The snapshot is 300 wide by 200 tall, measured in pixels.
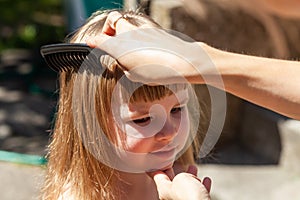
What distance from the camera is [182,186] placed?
49.9 inches

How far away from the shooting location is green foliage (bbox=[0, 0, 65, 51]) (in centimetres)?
586

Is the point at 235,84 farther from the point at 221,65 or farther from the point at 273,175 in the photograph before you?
the point at 273,175

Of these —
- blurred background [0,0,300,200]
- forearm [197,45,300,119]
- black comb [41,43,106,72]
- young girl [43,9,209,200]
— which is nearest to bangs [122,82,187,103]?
young girl [43,9,209,200]

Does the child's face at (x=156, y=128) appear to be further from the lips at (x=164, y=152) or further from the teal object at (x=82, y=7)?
the teal object at (x=82, y=7)

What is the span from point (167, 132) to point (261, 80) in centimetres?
30

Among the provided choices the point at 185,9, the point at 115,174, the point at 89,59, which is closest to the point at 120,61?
the point at 89,59

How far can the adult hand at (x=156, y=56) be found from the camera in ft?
3.85

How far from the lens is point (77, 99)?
1554 mm

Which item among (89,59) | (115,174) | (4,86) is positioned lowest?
(4,86)

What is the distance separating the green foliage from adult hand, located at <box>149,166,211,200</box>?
4.49 meters

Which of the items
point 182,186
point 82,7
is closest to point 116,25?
point 182,186

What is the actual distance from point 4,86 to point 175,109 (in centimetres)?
407

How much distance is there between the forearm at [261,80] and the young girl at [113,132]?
0.81ft

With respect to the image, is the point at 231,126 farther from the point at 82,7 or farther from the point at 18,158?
the point at 18,158
